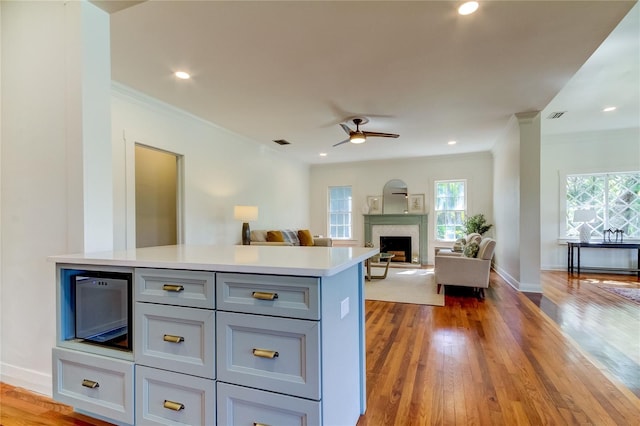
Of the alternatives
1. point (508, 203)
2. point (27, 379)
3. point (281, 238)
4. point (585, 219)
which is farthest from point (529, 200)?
point (27, 379)

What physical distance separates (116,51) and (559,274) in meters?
7.74

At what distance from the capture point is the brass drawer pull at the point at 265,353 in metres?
1.25

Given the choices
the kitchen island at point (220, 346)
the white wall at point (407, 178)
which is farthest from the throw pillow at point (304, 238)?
the kitchen island at point (220, 346)

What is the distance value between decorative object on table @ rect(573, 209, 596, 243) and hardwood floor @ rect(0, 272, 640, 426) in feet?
7.68

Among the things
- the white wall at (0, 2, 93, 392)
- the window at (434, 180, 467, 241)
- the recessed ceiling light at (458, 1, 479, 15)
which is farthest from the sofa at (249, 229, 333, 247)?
the recessed ceiling light at (458, 1, 479, 15)

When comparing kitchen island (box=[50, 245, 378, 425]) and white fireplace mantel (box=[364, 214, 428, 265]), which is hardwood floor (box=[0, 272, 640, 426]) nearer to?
kitchen island (box=[50, 245, 378, 425])

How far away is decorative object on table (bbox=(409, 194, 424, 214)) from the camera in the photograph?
25.3 feet

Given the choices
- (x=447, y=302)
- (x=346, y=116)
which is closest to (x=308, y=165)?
(x=346, y=116)

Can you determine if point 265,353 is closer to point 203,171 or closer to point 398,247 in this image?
point 203,171

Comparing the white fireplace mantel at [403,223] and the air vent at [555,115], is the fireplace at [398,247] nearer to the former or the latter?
the white fireplace mantel at [403,223]

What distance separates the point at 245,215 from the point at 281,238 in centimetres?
116

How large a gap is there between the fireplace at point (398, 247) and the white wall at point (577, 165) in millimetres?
2849

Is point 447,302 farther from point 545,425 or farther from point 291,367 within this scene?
point 291,367

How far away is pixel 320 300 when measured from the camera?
119 centimetres
